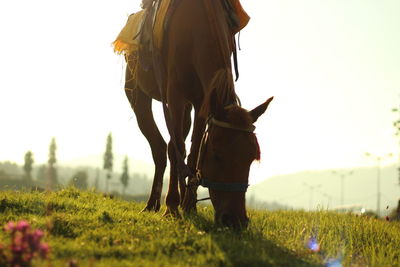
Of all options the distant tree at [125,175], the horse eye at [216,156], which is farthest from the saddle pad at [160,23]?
the distant tree at [125,175]

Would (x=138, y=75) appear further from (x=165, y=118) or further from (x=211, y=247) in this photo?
(x=211, y=247)

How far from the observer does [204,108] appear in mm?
4941

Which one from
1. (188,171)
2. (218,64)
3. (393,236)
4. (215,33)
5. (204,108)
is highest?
(215,33)

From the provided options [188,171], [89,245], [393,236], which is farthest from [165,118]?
[393,236]

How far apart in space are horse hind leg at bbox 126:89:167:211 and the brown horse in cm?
3

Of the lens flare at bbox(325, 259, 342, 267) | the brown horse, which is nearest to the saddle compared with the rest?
the brown horse

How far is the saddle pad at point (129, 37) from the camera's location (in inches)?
336

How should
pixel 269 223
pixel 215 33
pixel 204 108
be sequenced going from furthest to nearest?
1. pixel 269 223
2. pixel 215 33
3. pixel 204 108

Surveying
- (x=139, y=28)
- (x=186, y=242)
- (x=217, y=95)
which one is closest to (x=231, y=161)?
(x=217, y=95)

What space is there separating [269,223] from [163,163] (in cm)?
289

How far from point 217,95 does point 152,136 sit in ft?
13.3

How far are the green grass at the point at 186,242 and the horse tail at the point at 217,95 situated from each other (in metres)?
1.36

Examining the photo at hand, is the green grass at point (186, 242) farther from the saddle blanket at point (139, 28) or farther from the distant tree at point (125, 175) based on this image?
the distant tree at point (125, 175)

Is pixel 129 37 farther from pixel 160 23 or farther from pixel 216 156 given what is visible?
pixel 216 156
